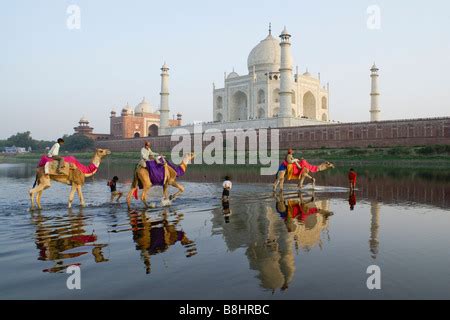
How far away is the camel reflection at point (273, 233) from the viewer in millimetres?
4895

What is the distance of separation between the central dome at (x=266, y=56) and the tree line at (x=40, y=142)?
→ 33.8m

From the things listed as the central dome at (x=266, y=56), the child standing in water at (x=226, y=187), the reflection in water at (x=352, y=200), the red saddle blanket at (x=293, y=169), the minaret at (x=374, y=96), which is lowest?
the reflection in water at (x=352, y=200)

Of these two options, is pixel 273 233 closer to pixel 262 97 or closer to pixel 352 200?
pixel 352 200

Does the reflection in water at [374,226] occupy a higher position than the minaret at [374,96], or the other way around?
the minaret at [374,96]

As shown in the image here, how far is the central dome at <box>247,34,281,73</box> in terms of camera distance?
6194 cm

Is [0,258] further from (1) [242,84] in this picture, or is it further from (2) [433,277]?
(1) [242,84]

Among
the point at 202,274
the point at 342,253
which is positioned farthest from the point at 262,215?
the point at 202,274

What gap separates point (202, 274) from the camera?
4695 mm

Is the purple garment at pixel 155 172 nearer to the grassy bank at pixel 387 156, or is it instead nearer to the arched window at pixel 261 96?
the grassy bank at pixel 387 156

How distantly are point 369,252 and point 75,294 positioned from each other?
391 centimetres

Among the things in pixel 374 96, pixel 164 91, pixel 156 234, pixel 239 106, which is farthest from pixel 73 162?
pixel 239 106

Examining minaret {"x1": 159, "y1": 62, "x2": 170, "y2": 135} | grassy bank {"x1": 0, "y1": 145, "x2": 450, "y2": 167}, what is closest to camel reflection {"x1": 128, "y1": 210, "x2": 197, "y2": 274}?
grassy bank {"x1": 0, "y1": 145, "x2": 450, "y2": 167}

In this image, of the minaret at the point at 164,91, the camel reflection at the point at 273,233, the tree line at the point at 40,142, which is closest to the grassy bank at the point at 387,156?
the minaret at the point at 164,91

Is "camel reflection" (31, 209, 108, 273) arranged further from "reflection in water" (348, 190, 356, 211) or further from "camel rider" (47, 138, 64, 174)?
"reflection in water" (348, 190, 356, 211)
